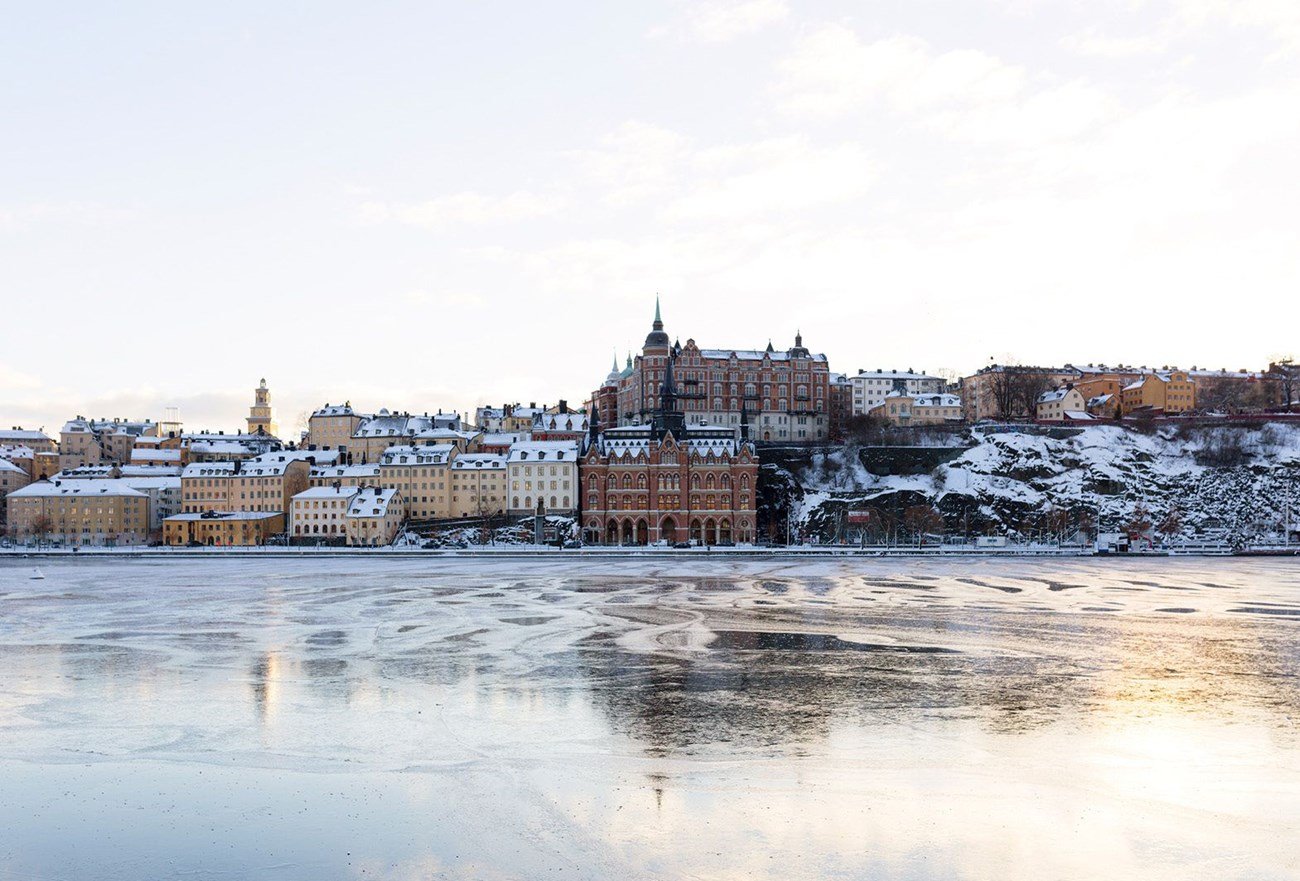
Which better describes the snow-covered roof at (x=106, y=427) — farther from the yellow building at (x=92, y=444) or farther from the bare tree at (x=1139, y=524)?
the bare tree at (x=1139, y=524)

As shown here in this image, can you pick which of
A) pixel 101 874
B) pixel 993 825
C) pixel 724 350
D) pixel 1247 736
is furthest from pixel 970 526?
pixel 101 874

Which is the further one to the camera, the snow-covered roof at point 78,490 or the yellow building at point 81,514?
the snow-covered roof at point 78,490

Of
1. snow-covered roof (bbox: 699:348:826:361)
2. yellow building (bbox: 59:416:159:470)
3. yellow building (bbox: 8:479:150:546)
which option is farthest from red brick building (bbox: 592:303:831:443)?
yellow building (bbox: 59:416:159:470)

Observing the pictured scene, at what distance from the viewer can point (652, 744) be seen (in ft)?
77.3

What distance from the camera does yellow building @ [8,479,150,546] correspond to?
120688 millimetres

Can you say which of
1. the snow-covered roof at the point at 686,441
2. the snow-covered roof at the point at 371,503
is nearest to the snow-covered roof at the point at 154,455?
the snow-covered roof at the point at 371,503

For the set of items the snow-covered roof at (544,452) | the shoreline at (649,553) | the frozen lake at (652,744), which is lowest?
the shoreline at (649,553)

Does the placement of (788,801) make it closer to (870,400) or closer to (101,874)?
(101,874)

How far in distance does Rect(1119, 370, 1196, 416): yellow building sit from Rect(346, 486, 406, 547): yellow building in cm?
10172

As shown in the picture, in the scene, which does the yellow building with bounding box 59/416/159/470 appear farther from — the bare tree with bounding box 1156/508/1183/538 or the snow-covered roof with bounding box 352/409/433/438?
the bare tree with bounding box 1156/508/1183/538

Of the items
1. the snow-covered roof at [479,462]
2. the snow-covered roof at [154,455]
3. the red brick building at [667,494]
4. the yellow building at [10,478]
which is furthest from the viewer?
the snow-covered roof at [154,455]

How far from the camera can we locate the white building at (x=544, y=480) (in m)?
118

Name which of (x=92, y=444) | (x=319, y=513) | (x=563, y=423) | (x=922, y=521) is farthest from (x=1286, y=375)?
(x=92, y=444)

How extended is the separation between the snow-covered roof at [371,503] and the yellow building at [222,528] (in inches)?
467
